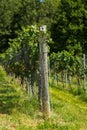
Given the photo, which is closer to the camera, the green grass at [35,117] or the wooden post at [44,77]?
the green grass at [35,117]

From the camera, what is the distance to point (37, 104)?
14031mm

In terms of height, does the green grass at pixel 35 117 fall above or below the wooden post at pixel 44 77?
below

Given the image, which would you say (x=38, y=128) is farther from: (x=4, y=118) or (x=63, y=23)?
(x=63, y=23)

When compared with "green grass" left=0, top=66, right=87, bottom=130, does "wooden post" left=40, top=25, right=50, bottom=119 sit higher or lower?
higher

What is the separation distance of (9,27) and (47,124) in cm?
5808

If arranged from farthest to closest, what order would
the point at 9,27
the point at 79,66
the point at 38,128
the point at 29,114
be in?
the point at 9,27
the point at 79,66
the point at 29,114
the point at 38,128

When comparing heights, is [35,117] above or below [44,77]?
below

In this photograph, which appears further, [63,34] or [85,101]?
[63,34]

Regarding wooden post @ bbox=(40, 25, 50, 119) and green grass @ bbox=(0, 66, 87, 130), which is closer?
green grass @ bbox=(0, 66, 87, 130)

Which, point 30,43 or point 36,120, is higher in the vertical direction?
point 30,43

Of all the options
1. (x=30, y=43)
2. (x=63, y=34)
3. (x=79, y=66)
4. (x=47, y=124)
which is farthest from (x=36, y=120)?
(x=63, y=34)

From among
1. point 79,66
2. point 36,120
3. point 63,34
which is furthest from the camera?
point 63,34

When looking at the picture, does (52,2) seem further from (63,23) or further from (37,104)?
(37,104)

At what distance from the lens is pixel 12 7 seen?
70.3 meters
